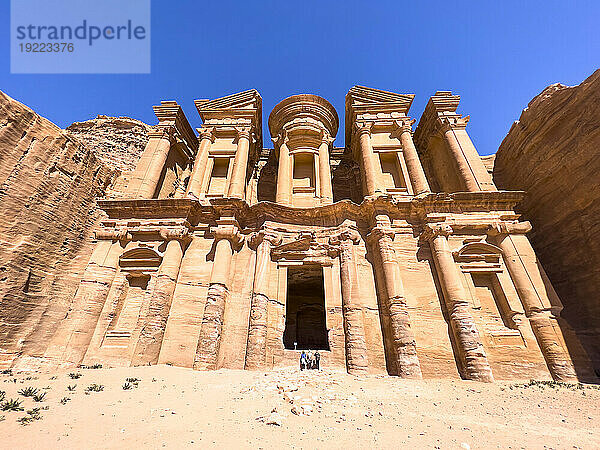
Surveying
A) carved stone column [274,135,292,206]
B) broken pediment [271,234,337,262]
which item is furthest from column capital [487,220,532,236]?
carved stone column [274,135,292,206]

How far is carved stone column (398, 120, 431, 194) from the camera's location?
48.6 ft

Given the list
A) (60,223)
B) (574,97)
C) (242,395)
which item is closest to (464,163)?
(574,97)

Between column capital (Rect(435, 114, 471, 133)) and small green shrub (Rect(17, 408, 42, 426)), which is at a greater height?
column capital (Rect(435, 114, 471, 133))

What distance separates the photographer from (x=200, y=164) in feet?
53.7

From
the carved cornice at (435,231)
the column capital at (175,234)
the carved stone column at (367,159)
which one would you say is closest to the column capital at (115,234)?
the column capital at (175,234)

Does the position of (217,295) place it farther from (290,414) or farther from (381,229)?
(381,229)

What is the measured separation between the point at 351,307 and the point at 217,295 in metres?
5.26

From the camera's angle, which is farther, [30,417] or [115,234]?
[115,234]

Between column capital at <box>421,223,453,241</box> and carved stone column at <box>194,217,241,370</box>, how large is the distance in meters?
8.51

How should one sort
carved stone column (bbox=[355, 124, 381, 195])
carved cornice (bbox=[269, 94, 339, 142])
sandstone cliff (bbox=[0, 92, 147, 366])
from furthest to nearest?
carved cornice (bbox=[269, 94, 339, 142])
carved stone column (bbox=[355, 124, 381, 195])
sandstone cliff (bbox=[0, 92, 147, 366])

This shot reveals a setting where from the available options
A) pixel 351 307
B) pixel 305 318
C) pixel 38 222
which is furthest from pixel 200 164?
pixel 351 307

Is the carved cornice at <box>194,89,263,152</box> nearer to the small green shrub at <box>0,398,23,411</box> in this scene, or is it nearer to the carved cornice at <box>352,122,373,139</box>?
the carved cornice at <box>352,122,373,139</box>

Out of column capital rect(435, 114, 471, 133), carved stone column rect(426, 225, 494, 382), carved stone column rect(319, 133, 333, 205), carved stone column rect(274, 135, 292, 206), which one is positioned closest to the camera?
carved stone column rect(426, 225, 494, 382)

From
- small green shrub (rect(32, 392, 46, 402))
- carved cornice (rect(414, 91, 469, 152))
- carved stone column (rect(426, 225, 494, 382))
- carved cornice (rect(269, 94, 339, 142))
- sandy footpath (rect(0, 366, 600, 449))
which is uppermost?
carved cornice (rect(269, 94, 339, 142))
